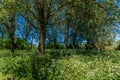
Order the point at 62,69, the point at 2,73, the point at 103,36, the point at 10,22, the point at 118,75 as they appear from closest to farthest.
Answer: the point at 118,75, the point at 62,69, the point at 2,73, the point at 10,22, the point at 103,36

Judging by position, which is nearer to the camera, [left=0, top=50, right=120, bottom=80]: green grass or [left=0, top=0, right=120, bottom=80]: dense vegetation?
[left=0, top=50, right=120, bottom=80]: green grass

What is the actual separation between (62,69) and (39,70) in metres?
2.08

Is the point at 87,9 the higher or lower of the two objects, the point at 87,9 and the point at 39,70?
the higher

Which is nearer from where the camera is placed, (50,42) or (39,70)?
(39,70)

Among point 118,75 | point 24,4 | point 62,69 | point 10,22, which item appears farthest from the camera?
point 10,22

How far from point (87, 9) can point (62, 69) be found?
1456 cm

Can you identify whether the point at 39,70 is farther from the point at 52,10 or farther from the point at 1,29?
the point at 1,29

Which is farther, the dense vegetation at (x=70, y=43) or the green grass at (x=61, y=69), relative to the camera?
the dense vegetation at (x=70, y=43)

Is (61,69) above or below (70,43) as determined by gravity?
below

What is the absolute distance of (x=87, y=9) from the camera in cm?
2797

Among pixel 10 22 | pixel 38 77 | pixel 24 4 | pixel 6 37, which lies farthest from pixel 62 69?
pixel 6 37

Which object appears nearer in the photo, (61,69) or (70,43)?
(61,69)

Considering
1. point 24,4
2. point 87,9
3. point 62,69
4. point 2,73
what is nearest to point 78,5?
point 87,9

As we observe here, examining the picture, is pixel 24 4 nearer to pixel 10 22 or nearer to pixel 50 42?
pixel 10 22
